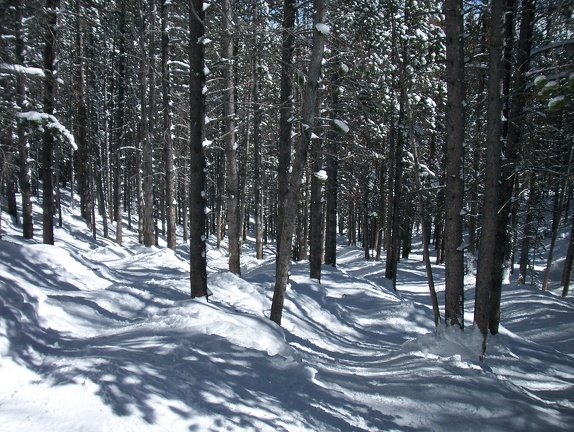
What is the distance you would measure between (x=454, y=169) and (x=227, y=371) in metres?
5.45

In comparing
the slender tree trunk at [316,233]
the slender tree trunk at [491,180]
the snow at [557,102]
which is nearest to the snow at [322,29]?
the slender tree trunk at [491,180]

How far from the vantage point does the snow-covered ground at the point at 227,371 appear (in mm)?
3969

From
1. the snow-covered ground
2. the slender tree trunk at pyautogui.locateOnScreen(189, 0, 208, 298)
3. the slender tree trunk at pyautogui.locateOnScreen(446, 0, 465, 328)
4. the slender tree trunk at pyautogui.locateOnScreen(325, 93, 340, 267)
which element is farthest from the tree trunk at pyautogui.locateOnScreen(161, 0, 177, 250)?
the slender tree trunk at pyautogui.locateOnScreen(446, 0, 465, 328)

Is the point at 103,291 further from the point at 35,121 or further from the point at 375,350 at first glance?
the point at 375,350

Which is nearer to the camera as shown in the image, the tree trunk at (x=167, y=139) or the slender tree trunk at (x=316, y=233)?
the slender tree trunk at (x=316, y=233)

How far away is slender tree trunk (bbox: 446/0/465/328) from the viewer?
24.9 feet

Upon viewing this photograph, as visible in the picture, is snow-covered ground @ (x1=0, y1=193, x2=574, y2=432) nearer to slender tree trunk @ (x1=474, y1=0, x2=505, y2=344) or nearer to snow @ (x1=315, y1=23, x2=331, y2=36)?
slender tree trunk @ (x1=474, y1=0, x2=505, y2=344)

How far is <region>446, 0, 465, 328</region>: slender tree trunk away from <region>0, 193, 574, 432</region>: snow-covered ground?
63 cm

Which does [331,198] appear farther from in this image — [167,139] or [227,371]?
[227,371]

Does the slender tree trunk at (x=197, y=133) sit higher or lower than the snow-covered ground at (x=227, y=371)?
higher

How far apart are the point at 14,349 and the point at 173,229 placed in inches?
569

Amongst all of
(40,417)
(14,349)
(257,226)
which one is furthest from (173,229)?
(40,417)

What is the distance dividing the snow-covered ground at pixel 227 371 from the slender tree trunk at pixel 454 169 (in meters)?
0.63

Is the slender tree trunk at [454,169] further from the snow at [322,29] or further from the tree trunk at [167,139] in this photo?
the tree trunk at [167,139]
